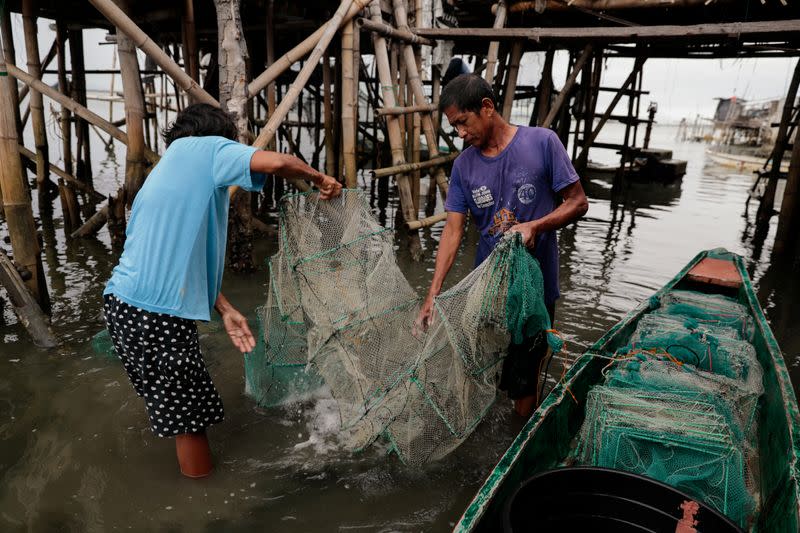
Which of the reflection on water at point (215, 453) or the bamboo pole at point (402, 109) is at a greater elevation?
the bamboo pole at point (402, 109)

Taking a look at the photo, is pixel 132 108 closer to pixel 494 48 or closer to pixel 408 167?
pixel 408 167

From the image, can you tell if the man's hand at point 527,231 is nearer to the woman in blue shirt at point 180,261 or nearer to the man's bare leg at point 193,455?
the woman in blue shirt at point 180,261

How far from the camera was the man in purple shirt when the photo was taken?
2.64 metres

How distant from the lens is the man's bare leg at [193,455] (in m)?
2.70

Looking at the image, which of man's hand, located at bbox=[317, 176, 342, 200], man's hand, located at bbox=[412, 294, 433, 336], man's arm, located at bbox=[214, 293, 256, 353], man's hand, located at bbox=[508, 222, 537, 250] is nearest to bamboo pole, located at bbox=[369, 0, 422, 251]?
man's hand, located at bbox=[317, 176, 342, 200]

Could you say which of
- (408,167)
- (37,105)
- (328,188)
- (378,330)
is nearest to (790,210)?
(408,167)

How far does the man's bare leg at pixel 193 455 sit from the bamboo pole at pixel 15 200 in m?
2.37

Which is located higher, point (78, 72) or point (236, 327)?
point (78, 72)

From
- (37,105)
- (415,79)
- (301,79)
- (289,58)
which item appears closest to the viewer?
(289,58)

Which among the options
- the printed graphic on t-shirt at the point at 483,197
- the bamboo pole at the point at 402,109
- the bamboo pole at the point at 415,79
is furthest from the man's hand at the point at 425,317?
the bamboo pole at the point at 415,79

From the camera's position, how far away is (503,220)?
2.91 m

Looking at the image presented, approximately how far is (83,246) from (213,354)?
147 inches

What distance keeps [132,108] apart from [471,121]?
152 inches

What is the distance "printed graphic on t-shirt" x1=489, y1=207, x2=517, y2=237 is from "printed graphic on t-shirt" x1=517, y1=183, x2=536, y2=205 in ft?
0.32
